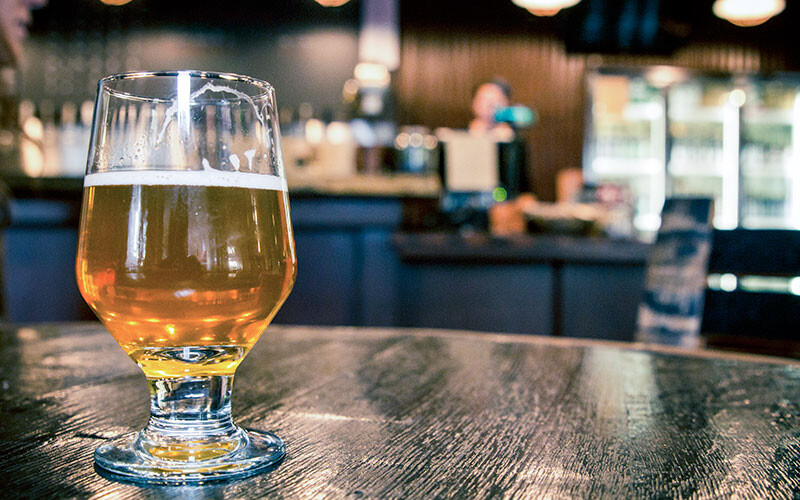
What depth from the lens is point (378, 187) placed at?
282cm

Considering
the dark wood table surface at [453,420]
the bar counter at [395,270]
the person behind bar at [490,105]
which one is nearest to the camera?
the dark wood table surface at [453,420]

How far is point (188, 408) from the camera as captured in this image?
15.8 inches

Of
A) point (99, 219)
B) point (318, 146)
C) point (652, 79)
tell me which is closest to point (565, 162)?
point (652, 79)

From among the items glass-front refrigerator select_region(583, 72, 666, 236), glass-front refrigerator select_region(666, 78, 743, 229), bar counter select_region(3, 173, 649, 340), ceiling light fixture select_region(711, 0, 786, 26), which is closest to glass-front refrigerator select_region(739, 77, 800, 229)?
glass-front refrigerator select_region(666, 78, 743, 229)

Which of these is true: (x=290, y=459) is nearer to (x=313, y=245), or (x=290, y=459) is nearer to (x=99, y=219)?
(x=99, y=219)

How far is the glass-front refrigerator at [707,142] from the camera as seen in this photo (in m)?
5.30

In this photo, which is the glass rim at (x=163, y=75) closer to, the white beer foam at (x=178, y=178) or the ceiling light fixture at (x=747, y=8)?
the white beer foam at (x=178, y=178)

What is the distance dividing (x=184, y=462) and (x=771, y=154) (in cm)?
Result: 591

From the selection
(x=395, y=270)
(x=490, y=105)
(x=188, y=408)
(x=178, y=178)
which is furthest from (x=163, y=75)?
(x=490, y=105)

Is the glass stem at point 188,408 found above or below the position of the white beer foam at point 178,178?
below

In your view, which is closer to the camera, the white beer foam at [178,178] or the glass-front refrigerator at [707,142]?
the white beer foam at [178,178]

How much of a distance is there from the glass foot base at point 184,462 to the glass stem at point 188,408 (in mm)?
12

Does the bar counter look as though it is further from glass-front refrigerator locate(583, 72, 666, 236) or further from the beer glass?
glass-front refrigerator locate(583, 72, 666, 236)

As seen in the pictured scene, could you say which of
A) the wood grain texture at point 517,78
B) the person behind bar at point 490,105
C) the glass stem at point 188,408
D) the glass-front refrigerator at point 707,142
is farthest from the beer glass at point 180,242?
the glass-front refrigerator at point 707,142
